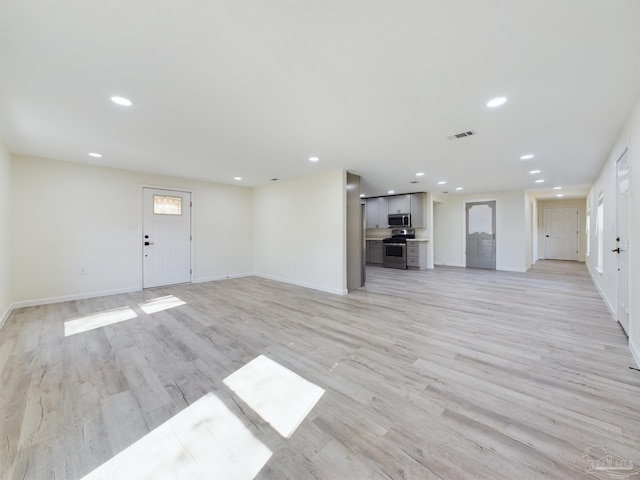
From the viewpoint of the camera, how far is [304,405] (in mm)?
1884

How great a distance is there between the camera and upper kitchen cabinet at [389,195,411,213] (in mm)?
8634

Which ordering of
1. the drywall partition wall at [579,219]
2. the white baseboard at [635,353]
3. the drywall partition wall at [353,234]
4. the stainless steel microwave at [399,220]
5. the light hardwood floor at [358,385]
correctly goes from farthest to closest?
the drywall partition wall at [579,219]
the stainless steel microwave at [399,220]
the drywall partition wall at [353,234]
the white baseboard at [635,353]
the light hardwood floor at [358,385]

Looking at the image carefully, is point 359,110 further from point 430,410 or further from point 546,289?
point 546,289

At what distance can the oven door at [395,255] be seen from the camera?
28.4 feet

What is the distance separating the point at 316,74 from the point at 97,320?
4.35 metres

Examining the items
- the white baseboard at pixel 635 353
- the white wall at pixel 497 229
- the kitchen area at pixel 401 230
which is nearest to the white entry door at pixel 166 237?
the kitchen area at pixel 401 230

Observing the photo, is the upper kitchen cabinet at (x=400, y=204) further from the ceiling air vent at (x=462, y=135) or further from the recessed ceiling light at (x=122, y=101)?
the recessed ceiling light at (x=122, y=101)

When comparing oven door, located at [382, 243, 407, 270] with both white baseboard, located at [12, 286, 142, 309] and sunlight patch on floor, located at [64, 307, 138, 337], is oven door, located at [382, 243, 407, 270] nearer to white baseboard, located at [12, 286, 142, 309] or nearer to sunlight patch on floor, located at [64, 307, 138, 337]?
white baseboard, located at [12, 286, 142, 309]

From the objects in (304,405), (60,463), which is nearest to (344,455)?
(304,405)

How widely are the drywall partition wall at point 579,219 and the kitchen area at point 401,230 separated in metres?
6.38

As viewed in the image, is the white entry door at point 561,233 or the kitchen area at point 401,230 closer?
the kitchen area at point 401,230

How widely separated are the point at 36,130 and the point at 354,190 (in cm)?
496

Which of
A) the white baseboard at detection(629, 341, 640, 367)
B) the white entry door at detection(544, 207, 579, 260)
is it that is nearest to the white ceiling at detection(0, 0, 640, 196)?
the white baseboard at detection(629, 341, 640, 367)

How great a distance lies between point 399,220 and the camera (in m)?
8.83
